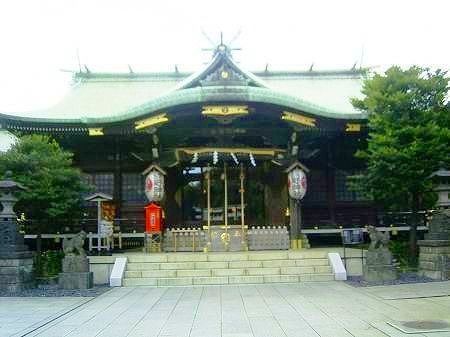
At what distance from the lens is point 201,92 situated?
58.5 ft

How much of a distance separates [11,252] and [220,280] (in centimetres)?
607

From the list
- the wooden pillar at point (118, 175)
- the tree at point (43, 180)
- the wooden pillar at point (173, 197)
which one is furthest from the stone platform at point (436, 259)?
the wooden pillar at point (118, 175)

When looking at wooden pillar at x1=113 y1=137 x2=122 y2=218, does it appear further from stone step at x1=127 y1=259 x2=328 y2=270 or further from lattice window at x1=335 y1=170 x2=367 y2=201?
lattice window at x1=335 y1=170 x2=367 y2=201

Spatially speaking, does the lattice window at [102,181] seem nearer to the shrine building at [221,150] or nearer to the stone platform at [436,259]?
the shrine building at [221,150]

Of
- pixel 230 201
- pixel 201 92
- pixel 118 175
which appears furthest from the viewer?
pixel 118 175

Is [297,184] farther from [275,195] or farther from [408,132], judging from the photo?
[408,132]

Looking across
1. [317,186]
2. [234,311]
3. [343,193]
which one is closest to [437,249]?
[234,311]

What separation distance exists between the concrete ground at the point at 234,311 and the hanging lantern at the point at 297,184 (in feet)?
17.6

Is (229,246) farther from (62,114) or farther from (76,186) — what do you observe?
(62,114)

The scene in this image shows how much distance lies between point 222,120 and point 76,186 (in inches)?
227

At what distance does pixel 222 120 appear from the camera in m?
18.7

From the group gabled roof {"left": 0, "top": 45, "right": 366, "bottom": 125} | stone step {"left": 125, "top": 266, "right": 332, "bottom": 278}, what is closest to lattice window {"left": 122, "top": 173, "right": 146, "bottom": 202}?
gabled roof {"left": 0, "top": 45, "right": 366, "bottom": 125}

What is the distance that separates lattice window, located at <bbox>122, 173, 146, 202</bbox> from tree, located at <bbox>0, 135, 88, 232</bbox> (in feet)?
12.7

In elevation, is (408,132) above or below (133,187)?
above
